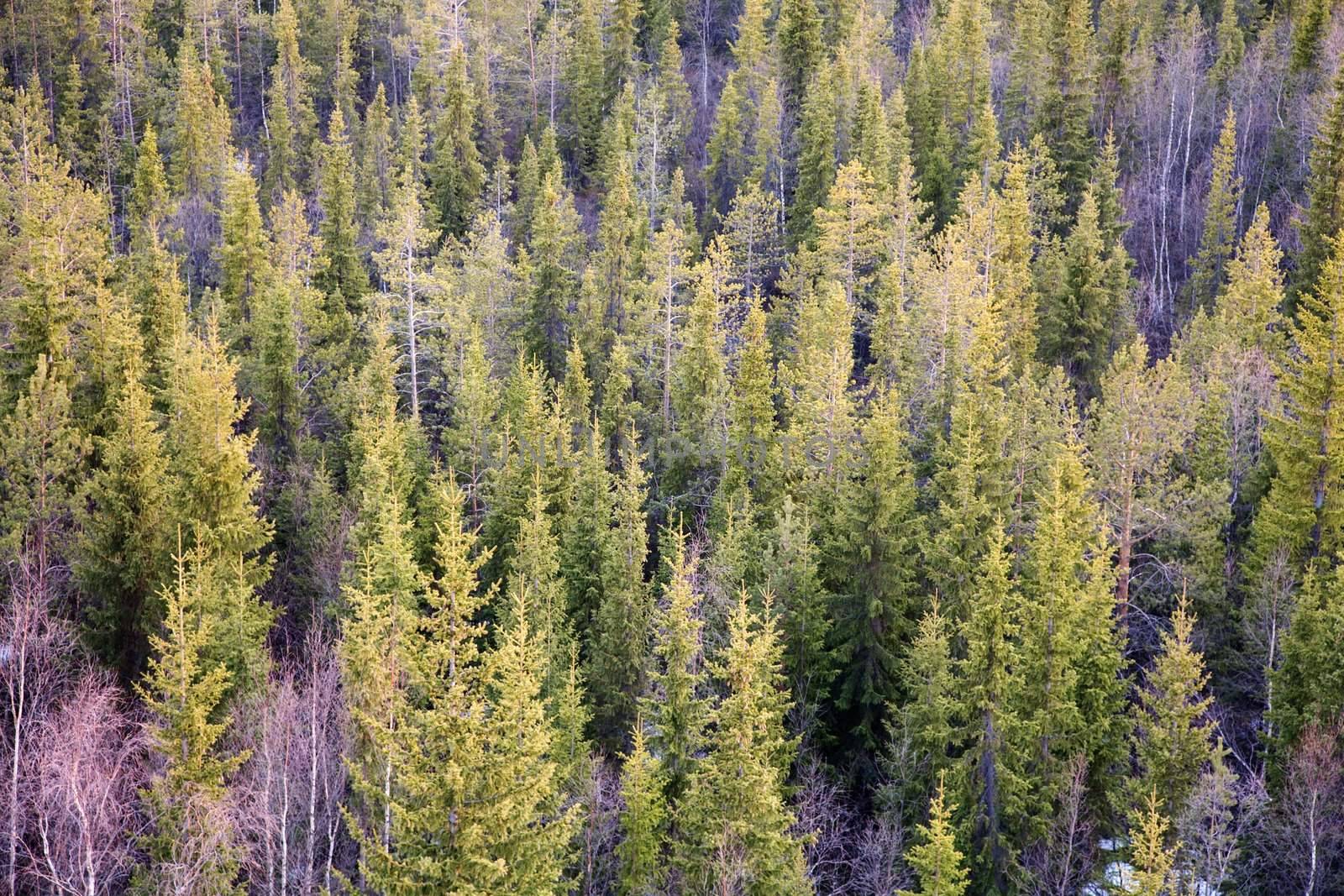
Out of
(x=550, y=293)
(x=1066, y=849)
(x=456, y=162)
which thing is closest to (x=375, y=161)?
(x=456, y=162)

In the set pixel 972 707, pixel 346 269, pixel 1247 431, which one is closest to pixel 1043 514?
pixel 972 707

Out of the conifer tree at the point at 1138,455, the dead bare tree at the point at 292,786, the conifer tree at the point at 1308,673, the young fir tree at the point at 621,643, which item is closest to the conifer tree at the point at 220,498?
the dead bare tree at the point at 292,786

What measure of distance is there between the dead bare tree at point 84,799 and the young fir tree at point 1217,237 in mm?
45892

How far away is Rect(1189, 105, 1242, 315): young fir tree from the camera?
185 feet

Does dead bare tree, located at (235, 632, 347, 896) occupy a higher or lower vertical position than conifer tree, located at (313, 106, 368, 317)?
lower

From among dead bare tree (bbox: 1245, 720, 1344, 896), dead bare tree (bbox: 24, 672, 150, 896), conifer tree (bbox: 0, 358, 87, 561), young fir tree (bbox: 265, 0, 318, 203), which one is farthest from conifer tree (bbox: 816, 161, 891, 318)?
dead bare tree (bbox: 24, 672, 150, 896)

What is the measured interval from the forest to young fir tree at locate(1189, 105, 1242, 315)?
36 centimetres

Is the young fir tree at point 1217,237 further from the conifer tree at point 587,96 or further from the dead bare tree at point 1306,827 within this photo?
the conifer tree at point 587,96

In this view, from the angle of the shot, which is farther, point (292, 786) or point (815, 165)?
point (815, 165)

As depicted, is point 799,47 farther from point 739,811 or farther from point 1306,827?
point 739,811

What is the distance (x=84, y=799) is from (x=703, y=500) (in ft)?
74.3

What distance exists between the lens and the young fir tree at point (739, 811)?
80.2 ft

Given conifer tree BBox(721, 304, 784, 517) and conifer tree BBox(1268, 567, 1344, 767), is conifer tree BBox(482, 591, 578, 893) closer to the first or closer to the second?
conifer tree BBox(1268, 567, 1344, 767)

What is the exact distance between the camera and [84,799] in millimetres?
25219
